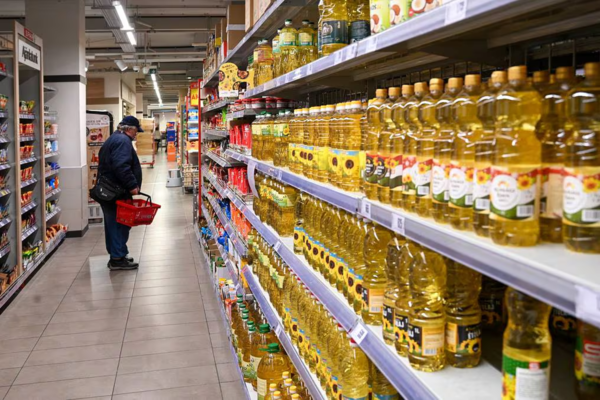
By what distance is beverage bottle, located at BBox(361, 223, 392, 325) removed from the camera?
192 cm

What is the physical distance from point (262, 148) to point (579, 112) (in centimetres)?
287

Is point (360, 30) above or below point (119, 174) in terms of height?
above

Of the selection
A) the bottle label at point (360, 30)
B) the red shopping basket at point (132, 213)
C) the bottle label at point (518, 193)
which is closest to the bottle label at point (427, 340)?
the bottle label at point (518, 193)

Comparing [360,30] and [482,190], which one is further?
[360,30]

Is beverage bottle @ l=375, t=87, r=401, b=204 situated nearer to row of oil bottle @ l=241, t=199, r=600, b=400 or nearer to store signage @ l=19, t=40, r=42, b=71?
row of oil bottle @ l=241, t=199, r=600, b=400

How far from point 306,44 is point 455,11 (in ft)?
6.40

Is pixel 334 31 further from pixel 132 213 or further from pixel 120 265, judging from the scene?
pixel 120 265

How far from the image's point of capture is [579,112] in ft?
3.76

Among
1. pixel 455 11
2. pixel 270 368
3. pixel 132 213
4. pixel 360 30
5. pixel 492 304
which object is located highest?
pixel 360 30

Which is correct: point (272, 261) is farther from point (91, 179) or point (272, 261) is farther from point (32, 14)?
point (91, 179)

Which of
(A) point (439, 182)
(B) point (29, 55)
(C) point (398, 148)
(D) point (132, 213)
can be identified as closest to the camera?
(A) point (439, 182)

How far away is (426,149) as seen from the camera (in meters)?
1.54

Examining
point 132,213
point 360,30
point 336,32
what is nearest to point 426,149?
point 360,30

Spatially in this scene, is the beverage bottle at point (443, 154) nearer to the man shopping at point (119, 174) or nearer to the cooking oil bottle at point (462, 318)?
the cooking oil bottle at point (462, 318)
